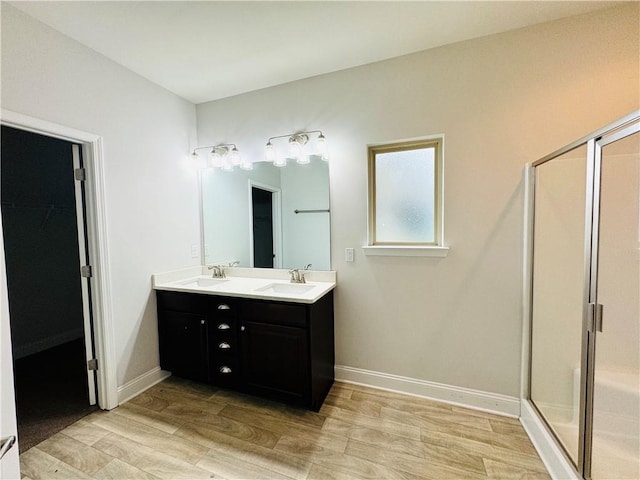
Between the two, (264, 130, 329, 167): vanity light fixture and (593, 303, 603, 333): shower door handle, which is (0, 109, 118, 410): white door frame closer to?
(264, 130, 329, 167): vanity light fixture

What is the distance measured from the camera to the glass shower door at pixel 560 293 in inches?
58.7

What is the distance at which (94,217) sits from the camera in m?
1.98

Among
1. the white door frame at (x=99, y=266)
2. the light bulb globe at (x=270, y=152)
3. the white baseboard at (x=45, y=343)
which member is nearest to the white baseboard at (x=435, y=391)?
the white door frame at (x=99, y=266)

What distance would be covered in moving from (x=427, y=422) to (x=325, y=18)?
2708 millimetres

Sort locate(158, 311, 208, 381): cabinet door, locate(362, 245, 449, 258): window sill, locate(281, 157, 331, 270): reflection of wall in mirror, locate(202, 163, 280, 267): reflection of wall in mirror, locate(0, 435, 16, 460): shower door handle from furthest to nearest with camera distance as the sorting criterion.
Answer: locate(202, 163, 280, 267): reflection of wall in mirror, locate(281, 157, 331, 270): reflection of wall in mirror, locate(158, 311, 208, 381): cabinet door, locate(362, 245, 449, 258): window sill, locate(0, 435, 16, 460): shower door handle

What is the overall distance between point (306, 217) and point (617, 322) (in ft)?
6.63

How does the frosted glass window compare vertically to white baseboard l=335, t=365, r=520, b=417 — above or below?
above

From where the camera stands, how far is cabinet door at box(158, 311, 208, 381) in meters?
2.25

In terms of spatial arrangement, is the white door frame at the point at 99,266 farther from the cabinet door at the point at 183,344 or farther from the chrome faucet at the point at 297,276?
the chrome faucet at the point at 297,276

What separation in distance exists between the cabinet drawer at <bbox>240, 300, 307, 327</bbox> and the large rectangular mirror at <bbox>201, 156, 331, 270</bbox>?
559 mm

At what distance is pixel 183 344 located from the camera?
7.65 ft

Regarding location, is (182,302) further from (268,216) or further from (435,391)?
(435,391)

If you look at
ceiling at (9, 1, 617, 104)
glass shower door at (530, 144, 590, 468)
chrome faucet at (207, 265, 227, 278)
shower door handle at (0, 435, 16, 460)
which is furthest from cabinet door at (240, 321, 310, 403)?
ceiling at (9, 1, 617, 104)

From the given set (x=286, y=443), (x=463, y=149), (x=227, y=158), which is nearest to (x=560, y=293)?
(x=463, y=149)
